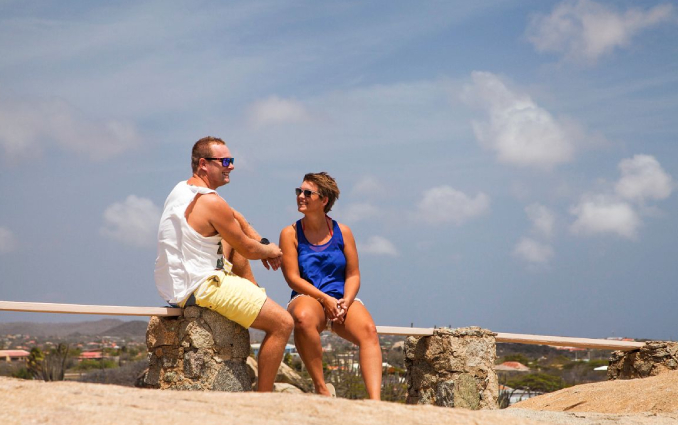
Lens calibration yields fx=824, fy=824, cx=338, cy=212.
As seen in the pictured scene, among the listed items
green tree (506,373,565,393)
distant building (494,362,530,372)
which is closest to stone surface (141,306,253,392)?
green tree (506,373,565,393)

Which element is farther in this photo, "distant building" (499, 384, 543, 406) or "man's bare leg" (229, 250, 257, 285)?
"distant building" (499, 384, 543, 406)

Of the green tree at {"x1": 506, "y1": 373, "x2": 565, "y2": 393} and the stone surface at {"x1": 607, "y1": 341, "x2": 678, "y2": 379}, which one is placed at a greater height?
the green tree at {"x1": 506, "y1": 373, "x2": 565, "y2": 393}

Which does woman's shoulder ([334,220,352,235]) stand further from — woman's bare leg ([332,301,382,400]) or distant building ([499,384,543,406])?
distant building ([499,384,543,406])

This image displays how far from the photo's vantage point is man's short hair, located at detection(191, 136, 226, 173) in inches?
219

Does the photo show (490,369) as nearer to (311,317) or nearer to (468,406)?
(468,406)

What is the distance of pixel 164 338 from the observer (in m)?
5.49

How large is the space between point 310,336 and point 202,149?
57.3 inches

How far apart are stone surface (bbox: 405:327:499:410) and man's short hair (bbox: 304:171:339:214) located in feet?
5.13

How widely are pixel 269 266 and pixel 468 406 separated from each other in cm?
220

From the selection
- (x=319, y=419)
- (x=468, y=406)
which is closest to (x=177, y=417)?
(x=319, y=419)

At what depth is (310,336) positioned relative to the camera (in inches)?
218

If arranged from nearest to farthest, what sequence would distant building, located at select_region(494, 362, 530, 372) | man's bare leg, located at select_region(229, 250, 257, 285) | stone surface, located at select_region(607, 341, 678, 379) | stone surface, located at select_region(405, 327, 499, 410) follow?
man's bare leg, located at select_region(229, 250, 257, 285), stone surface, located at select_region(405, 327, 499, 410), stone surface, located at select_region(607, 341, 678, 379), distant building, located at select_region(494, 362, 530, 372)

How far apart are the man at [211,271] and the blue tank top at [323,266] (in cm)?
69

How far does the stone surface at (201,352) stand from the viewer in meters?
5.32
